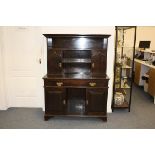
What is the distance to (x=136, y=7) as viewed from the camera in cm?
44

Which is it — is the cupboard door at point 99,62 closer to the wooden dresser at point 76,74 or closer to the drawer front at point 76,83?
the wooden dresser at point 76,74

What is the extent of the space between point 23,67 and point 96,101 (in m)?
1.66

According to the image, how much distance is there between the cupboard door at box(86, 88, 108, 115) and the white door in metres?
1.08

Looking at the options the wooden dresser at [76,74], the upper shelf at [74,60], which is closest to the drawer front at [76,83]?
the wooden dresser at [76,74]

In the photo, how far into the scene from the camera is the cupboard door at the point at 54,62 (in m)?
3.23

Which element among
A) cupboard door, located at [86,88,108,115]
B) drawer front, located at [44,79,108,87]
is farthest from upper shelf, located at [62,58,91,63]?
cupboard door, located at [86,88,108,115]

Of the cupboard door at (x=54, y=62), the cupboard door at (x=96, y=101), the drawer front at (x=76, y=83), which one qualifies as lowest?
the cupboard door at (x=96, y=101)

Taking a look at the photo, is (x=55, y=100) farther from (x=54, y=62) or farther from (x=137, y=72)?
(x=137, y=72)

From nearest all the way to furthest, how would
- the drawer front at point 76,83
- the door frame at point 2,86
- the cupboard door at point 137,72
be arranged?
the drawer front at point 76,83
the door frame at point 2,86
the cupboard door at point 137,72

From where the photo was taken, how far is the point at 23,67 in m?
3.69

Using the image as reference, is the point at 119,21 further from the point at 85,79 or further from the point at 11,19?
the point at 85,79

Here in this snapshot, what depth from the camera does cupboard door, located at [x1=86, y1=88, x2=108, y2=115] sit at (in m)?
3.09

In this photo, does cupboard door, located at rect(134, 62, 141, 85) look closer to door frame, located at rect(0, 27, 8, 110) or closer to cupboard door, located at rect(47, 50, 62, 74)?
cupboard door, located at rect(47, 50, 62, 74)

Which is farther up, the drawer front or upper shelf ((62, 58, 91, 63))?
upper shelf ((62, 58, 91, 63))
